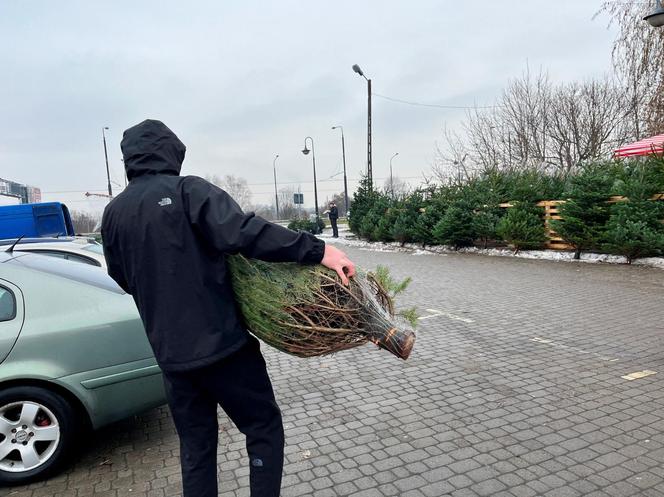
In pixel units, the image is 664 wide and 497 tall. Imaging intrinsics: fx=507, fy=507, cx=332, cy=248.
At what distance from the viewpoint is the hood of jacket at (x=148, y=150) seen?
2145 mm

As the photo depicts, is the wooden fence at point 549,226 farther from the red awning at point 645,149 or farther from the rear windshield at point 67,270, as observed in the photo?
the rear windshield at point 67,270

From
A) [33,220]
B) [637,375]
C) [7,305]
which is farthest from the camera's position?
[33,220]

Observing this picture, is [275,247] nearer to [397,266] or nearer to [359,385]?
[359,385]

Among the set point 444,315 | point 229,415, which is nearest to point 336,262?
point 229,415

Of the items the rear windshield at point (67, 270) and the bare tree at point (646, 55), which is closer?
the rear windshield at point (67, 270)

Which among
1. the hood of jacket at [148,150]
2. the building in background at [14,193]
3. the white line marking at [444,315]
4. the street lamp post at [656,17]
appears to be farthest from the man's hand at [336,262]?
the building in background at [14,193]

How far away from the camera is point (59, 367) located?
3193 mm

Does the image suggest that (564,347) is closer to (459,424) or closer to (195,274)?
(459,424)

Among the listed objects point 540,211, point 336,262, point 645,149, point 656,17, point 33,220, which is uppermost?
point 656,17

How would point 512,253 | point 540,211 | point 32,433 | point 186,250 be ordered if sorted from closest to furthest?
1. point 186,250
2. point 32,433
3. point 540,211
4. point 512,253

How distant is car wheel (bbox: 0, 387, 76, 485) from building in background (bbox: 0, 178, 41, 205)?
1655cm

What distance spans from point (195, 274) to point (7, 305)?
2.00 meters

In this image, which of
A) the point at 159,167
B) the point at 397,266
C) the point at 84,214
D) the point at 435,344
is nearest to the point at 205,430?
the point at 159,167

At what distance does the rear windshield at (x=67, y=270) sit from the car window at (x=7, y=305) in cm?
27
